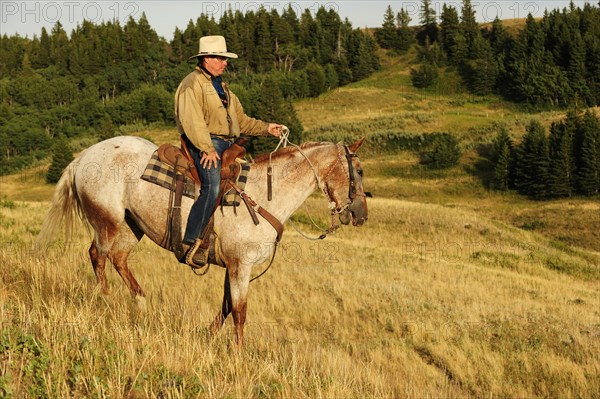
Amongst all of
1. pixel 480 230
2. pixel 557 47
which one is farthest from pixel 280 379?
pixel 557 47

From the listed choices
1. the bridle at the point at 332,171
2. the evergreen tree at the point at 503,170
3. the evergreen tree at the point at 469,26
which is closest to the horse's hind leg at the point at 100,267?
the bridle at the point at 332,171

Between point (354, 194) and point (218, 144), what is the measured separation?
1.91m

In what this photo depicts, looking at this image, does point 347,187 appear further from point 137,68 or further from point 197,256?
point 137,68

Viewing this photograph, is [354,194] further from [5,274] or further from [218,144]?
[5,274]

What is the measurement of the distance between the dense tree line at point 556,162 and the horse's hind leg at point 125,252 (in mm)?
54571

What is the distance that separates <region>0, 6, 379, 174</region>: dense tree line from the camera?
111875mm

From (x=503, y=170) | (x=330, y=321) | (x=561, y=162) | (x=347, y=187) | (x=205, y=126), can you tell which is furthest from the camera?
(x=503, y=170)

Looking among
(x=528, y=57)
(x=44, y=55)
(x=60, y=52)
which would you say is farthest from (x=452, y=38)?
(x=44, y=55)

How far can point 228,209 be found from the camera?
6.54 metres

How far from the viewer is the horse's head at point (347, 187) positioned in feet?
22.2

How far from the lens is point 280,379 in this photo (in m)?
4.81

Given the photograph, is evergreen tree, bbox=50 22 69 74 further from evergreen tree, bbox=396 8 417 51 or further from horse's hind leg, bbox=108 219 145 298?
horse's hind leg, bbox=108 219 145 298

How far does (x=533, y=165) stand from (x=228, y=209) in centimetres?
5636

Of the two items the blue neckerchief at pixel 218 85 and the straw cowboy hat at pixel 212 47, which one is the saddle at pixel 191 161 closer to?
the blue neckerchief at pixel 218 85
